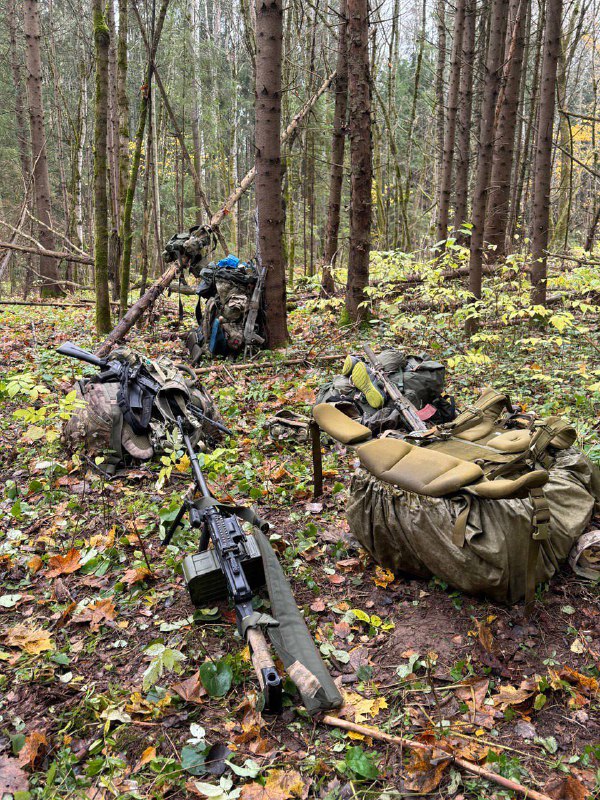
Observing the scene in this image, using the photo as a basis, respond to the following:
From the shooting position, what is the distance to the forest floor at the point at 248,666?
200 centimetres

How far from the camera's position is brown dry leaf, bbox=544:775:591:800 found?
72.1 inches

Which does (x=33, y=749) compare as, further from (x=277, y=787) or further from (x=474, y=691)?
(x=474, y=691)

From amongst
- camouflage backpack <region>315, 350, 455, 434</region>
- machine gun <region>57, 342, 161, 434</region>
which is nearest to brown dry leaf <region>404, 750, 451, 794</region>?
camouflage backpack <region>315, 350, 455, 434</region>

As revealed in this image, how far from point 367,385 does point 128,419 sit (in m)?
2.19

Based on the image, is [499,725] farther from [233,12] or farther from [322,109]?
[233,12]

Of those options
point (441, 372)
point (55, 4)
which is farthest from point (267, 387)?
point (55, 4)

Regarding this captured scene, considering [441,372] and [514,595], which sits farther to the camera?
[441,372]

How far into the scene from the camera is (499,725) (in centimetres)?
215

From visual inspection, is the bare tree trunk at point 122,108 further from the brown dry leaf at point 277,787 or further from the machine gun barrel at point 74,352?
the brown dry leaf at point 277,787

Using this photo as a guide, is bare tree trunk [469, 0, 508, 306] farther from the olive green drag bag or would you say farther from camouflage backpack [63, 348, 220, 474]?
camouflage backpack [63, 348, 220, 474]

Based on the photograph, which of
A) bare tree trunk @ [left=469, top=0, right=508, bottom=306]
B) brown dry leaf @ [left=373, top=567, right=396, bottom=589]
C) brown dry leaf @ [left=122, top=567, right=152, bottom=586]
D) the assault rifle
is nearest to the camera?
brown dry leaf @ [left=373, top=567, right=396, bottom=589]

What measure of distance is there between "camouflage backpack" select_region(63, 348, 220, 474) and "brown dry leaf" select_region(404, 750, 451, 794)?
2951 millimetres

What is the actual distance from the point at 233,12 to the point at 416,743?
99.1 feet

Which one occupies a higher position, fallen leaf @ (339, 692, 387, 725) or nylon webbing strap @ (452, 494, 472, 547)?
nylon webbing strap @ (452, 494, 472, 547)
